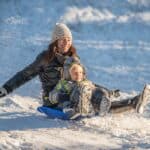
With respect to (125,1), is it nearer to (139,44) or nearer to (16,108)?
(139,44)

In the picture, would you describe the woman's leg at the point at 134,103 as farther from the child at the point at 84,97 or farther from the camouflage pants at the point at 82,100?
the camouflage pants at the point at 82,100

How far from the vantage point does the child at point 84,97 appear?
5664 millimetres

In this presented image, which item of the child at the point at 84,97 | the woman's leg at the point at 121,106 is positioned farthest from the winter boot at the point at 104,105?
the woman's leg at the point at 121,106

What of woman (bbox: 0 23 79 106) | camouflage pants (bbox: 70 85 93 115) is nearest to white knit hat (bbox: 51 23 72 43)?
woman (bbox: 0 23 79 106)

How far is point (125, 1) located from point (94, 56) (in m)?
2.36

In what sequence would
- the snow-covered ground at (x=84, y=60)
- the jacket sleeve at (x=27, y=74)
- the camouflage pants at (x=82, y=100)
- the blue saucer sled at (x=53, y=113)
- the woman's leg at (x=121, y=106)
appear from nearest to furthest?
A: the snow-covered ground at (x=84, y=60) → the camouflage pants at (x=82, y=100) → the blue saucer sled at (x=53, y=113) → the woman's leg at (x=121, y=106) → the jacket sleeve at (x=27, y=74)

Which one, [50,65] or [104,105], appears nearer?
[104,105]

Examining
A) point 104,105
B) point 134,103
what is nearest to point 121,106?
point 134,103

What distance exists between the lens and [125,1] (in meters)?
11.2

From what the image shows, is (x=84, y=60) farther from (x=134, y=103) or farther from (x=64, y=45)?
(x=134, y=103)

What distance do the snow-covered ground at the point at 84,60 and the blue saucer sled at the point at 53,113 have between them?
0.06 meters

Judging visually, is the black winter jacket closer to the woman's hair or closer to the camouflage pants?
the woman's hair

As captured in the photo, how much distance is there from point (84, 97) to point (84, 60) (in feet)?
11.3

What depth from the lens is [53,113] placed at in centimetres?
589
